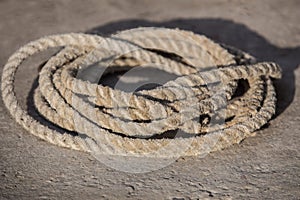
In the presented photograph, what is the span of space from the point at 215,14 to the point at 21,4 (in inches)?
45.3

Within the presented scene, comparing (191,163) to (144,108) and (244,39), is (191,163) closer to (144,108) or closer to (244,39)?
(144,108)

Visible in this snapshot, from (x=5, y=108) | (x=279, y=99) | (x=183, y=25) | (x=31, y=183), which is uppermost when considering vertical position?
(x=183, y=25)

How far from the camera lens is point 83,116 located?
5.54ft

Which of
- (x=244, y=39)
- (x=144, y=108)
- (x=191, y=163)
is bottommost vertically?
(x=191, y=163)

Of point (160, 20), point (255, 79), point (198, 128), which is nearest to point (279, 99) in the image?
point (255, 79)

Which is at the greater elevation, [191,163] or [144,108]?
[144,108]

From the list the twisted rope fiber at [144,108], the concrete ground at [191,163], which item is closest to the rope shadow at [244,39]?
the concrete ground at [191,163]

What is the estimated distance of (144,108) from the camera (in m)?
1.66

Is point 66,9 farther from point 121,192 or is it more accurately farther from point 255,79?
point 121,192

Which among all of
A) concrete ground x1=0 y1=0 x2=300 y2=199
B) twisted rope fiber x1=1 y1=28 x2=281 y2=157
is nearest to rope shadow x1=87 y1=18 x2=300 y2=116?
concrete ground x1=0 y1=0 x2=300 y2=199

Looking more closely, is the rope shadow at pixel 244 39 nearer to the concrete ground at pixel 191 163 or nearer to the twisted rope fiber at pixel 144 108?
the concrete ground at pixel 191 163

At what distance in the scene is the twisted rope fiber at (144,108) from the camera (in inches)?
64.0

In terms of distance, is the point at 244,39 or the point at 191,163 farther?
the point at 244,39

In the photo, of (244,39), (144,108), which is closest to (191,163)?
(144,108)
